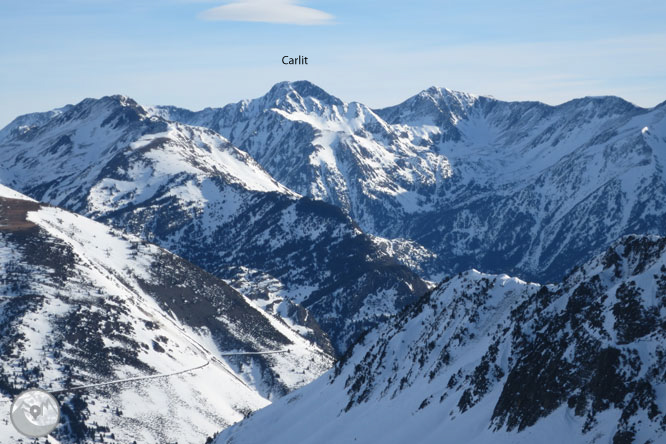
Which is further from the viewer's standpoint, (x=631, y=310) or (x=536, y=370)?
(x=536, y=370)

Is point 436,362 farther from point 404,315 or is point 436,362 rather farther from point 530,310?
point 404,315

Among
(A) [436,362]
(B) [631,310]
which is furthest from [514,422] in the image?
(A) [436,362]

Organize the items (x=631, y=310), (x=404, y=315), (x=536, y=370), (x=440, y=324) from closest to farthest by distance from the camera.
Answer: (x=631, y=310) → (x=536, y=370) → (x=440, y=324) → (x=404, y=315)

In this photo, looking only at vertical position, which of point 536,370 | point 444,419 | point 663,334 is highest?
point 663,334

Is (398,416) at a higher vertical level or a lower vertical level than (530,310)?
lower

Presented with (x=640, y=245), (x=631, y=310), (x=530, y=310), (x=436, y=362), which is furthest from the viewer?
(x=436, y=362)

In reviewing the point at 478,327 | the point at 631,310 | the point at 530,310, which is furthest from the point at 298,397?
the point at 631,310
